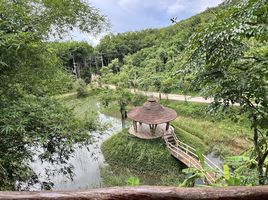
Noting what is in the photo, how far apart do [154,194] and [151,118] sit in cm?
1243

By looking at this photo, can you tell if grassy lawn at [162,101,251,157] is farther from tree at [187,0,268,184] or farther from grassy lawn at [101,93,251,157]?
tree at [187,0,268,184]

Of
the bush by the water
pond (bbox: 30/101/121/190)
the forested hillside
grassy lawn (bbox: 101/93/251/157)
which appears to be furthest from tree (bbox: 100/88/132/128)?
the bush by the water

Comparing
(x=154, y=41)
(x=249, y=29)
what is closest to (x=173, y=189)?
(x=249, y=29)

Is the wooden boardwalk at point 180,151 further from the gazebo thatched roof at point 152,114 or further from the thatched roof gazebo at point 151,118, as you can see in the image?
the gazebo thatched roof at point 152,114

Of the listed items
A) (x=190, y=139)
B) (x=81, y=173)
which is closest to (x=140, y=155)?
(x=81, y=173)

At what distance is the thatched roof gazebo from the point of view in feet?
43.7

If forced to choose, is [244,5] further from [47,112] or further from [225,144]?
[225,144]

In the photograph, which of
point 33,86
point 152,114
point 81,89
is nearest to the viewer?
point 33,86

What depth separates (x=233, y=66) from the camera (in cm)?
292

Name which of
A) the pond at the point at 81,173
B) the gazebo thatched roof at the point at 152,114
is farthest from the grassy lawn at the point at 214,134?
the pond at the point at 81,173

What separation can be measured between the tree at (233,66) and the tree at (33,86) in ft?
7.09

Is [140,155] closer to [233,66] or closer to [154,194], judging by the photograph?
[233,66]

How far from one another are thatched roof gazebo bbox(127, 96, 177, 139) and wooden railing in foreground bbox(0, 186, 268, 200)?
12.1 m

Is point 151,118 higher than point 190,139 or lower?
higher
